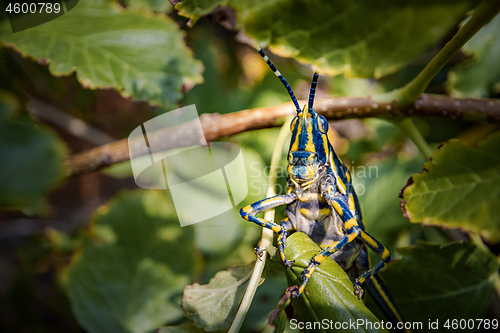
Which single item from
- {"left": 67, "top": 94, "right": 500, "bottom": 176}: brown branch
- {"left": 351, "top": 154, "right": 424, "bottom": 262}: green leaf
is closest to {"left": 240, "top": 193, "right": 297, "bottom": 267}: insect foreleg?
{"left": 67, "top": 94, "right": 500, "bottom": 176}: brown branch

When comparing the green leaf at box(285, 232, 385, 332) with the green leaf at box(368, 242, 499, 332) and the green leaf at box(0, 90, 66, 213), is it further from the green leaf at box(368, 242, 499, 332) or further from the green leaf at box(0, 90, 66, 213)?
the green leaf at box(0, 90, 66, 213)

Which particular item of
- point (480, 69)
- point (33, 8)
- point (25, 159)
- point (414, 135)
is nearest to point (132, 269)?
point (25, 159)

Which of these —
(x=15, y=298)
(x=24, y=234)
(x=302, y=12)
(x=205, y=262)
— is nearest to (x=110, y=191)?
(x=24, y=234)

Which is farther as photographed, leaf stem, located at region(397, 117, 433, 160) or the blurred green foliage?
leaf stem, located at region(397, 117, 433, 160)

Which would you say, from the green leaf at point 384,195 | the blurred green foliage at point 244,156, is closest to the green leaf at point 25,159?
the blurred green foliage at point 244,156

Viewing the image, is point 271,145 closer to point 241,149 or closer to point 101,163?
point 241,149

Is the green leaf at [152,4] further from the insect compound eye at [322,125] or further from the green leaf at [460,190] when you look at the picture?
the green leaf at [460,190]

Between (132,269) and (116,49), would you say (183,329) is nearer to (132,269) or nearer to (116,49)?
(132,269)
